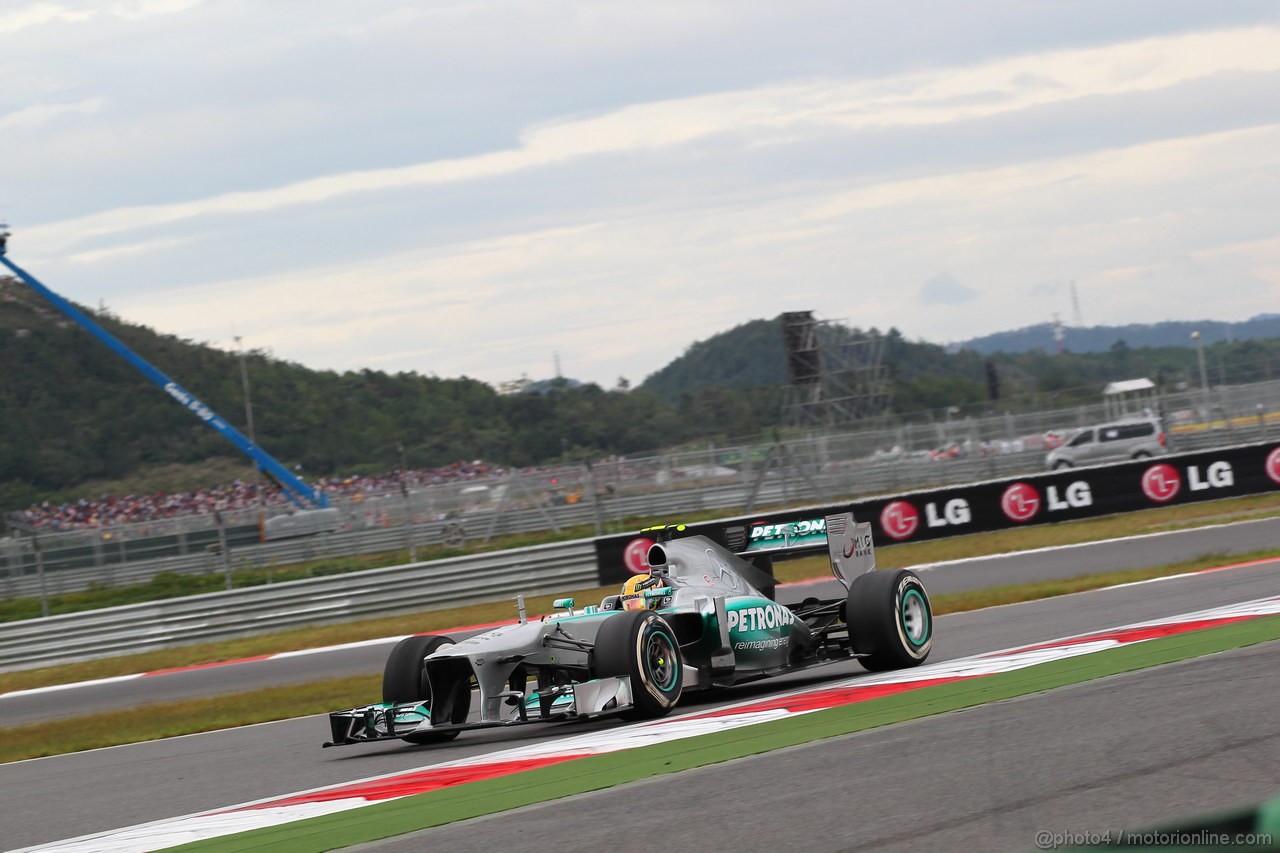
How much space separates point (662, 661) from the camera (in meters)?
9.22

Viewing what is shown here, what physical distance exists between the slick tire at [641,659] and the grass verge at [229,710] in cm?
491

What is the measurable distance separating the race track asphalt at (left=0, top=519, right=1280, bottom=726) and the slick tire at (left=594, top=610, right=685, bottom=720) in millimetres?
7850

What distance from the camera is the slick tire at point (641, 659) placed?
8.81m

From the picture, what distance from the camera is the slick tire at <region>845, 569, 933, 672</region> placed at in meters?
10.3

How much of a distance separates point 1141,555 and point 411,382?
8607cm

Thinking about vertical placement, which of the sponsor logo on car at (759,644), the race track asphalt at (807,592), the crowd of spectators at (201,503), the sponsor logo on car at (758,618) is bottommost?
the race track asphalt at (807,592)

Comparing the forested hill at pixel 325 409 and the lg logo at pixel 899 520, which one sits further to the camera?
the forested hill at pixel 325 409

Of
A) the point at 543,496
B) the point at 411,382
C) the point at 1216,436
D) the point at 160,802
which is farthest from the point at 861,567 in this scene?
the point at 411,382

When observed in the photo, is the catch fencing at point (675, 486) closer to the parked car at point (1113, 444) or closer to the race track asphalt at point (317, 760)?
the parked car at point (1113, 444)

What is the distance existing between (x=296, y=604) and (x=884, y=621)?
49.5 feet

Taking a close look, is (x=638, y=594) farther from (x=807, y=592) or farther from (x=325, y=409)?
(x=325, y=409)

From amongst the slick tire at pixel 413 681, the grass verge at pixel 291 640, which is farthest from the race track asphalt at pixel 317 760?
the grass verge at pixel 291 640

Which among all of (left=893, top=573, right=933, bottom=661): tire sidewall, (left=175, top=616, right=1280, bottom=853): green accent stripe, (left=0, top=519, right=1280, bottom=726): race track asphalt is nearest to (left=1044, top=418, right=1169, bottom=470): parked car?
(left=0, top=519, right=1280, bottom=726): race track asphalt

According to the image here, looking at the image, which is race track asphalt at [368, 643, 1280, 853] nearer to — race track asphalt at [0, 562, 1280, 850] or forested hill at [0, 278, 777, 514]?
race track asphalt at [0, 562, 1280, 850]
